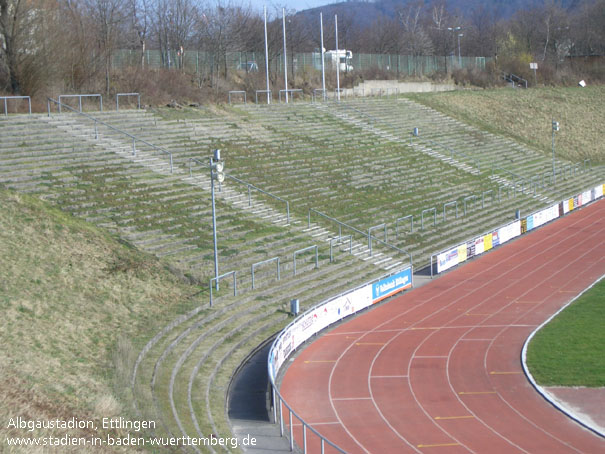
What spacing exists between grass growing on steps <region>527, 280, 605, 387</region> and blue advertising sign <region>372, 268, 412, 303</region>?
→ 6416 mm

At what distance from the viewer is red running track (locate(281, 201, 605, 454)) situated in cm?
1698

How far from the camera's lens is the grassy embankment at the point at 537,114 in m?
64.6

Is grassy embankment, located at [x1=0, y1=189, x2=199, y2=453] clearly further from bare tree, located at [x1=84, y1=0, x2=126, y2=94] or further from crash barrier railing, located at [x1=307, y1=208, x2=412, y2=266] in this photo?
bare tree, located at [x1=84, y1=0, x2=126, y2=94]

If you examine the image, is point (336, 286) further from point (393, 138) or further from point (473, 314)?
point (393, 138)

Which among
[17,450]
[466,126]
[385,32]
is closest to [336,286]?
[17,450]

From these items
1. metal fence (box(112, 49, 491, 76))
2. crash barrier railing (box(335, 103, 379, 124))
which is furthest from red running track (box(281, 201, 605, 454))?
metal fence (box(112, 49, 491, 76))

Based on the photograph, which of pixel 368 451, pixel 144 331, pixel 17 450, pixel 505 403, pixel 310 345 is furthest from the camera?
pixel 310 345

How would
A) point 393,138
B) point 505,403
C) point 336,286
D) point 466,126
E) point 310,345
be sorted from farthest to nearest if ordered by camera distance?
point 466,126 → point 393,138 → point 336,286 → point 310,345 → point 505,403

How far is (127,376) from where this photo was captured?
17.1 meters

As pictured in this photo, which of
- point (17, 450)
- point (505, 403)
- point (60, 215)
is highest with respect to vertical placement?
point (60, 215)

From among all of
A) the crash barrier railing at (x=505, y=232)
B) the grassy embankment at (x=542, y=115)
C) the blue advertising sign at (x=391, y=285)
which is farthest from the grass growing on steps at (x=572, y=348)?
the crash barrier railing at (x=505, y=232)

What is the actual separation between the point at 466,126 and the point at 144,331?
1818 inches

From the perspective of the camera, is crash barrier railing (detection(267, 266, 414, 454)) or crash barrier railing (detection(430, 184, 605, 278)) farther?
crash barrier railing (detection(430, 184, 605, 278))

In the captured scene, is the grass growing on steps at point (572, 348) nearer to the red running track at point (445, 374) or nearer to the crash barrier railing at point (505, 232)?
the red running track at point (445, 374)
